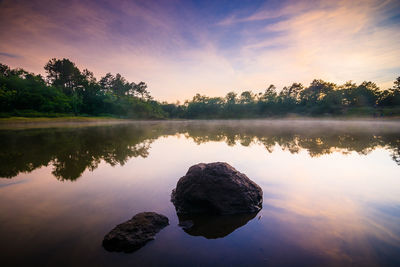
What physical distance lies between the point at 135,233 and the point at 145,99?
99.5 m

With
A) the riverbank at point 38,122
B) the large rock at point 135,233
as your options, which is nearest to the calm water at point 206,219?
the large rock at point 135,233

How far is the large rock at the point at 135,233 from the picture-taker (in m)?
2.82

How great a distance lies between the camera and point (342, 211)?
13.0ft

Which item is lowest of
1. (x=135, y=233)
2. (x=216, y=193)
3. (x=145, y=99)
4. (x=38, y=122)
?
(x=38, y=122)

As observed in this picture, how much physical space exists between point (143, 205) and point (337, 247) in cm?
389

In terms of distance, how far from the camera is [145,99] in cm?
9612

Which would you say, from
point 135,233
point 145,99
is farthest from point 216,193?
point 145,99

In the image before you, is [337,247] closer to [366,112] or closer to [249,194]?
[249,194]

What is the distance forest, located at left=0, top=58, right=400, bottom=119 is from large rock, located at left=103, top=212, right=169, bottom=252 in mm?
56432

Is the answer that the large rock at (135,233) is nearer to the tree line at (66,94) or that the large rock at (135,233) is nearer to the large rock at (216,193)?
the large rock at (216,193)

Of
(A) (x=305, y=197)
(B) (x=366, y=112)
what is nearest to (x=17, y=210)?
(A) (x=305, y=197)

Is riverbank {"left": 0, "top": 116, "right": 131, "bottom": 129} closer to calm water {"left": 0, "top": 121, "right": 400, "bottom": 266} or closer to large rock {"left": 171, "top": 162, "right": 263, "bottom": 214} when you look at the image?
calm water {"left": 0, "top": 121, "right": 400, "bottom": 266}

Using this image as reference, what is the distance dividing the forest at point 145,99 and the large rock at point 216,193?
5634 cm

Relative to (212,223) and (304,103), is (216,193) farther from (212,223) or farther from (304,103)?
(304,103)
